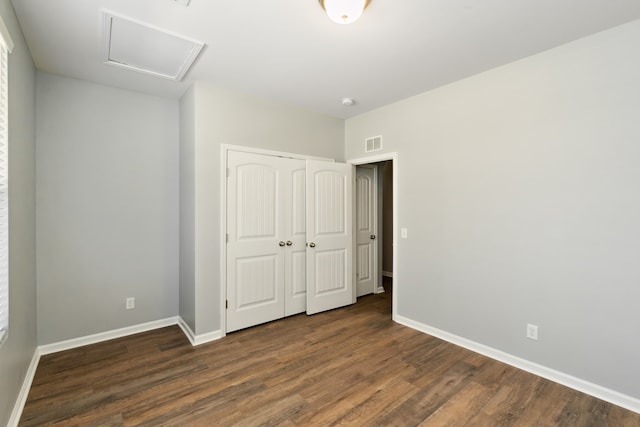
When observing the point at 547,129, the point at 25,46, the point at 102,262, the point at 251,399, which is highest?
the point at 25,46

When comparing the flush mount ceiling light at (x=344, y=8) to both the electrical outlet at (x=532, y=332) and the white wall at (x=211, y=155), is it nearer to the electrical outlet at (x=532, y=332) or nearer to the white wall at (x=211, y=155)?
the white wall at (x=211, y=155)

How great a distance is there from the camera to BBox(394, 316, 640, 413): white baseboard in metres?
2.03

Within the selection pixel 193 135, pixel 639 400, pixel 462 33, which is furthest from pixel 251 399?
pixel 462 33

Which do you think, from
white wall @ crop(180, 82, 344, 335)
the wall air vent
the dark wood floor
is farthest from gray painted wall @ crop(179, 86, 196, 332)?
the wall air vent

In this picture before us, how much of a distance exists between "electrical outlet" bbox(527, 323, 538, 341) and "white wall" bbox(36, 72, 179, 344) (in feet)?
11.8

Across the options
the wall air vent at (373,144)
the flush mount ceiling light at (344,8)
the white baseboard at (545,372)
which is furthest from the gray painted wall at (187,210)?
the white baseboard at (545,372)

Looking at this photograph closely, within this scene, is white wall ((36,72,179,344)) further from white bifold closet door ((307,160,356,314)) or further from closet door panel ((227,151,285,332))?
white bifold closet door ((307,160,356,314))

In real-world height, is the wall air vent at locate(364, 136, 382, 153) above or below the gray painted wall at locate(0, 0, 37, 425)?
above

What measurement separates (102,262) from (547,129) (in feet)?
14.0

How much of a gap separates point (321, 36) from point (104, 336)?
3497 mm

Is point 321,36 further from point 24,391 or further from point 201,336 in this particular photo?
point 24,391

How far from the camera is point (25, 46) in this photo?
7.31 feet

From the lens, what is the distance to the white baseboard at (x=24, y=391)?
71.2 inches

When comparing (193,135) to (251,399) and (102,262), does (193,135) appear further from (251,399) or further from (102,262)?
(251,399)
